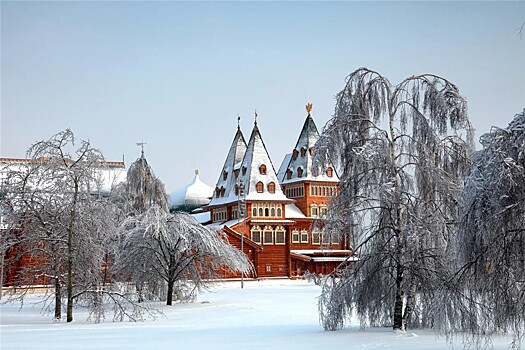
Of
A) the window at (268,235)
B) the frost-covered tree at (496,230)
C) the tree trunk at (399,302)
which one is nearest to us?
the frost-covered tree at (496,230)

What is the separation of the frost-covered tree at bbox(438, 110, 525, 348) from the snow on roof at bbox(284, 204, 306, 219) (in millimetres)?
48165

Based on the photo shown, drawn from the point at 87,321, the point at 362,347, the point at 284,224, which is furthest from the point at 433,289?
the point at 284,224

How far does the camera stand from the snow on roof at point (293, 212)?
61494 mm

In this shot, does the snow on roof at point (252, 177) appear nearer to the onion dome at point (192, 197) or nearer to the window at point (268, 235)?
the window at point (268, 235)

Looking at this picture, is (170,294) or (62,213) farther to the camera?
(170,294)

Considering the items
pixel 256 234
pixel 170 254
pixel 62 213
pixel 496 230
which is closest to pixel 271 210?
pixel 256 234

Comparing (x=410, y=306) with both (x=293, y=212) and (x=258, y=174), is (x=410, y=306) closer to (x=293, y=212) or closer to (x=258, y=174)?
(x=258, y=174)

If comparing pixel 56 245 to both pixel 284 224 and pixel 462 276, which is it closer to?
pixel 462 276

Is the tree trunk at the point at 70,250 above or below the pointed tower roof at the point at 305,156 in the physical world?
below

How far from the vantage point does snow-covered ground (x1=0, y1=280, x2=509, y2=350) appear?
50.4ft

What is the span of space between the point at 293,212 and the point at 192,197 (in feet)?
71.8

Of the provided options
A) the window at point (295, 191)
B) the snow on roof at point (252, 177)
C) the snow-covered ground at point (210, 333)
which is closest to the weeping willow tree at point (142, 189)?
the snow-covered ground at point (210, 333)

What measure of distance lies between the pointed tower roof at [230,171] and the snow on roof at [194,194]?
15.8m

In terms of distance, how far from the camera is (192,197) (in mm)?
80812
